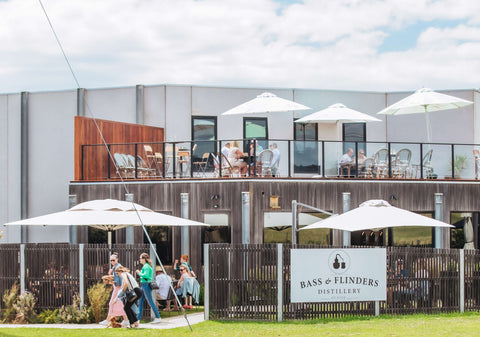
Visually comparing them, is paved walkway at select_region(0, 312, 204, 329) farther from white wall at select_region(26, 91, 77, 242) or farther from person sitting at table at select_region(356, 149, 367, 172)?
white wall at select_region(26, 91, 77, 242)

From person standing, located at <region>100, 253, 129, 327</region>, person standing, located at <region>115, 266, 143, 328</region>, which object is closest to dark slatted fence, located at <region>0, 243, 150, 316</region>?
person standing, located at <region>100, 253, 129, 327</region>

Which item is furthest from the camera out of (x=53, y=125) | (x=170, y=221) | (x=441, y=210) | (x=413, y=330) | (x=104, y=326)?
(x=53, y=125)

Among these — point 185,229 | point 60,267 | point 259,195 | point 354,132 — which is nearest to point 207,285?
point 60,267

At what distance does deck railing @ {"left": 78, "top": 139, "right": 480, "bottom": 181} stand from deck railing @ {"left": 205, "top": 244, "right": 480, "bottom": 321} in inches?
230

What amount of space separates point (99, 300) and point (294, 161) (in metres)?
7.75

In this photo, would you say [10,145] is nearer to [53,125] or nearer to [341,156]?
[53,125]

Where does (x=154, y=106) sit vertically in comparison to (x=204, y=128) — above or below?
above

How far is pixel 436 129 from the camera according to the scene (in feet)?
83.8

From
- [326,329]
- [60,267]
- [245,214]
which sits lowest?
[326,329]

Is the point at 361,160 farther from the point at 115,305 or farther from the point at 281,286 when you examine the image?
the point at 115,305

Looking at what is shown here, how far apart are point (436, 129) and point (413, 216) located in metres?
10.3

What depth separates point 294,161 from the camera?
2038 cm

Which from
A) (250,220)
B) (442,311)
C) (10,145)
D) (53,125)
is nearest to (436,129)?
(250,220)

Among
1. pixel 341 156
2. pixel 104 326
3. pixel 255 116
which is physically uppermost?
pixel 255 116
